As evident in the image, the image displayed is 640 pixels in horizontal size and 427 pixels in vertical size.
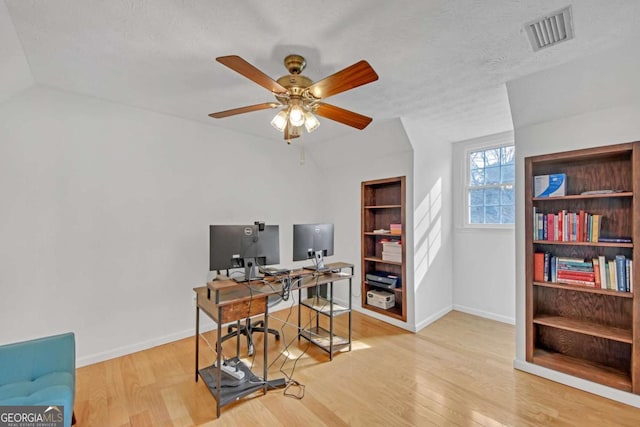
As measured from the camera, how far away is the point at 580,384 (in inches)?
87.3

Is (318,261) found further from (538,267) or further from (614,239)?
(614,239)

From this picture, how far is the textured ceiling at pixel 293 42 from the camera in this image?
1450 mm

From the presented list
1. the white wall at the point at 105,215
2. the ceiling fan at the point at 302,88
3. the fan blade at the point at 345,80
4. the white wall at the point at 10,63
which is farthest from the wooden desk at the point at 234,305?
the white wall at the point at 10,63

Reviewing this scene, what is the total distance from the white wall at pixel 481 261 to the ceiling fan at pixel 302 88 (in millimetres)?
2436

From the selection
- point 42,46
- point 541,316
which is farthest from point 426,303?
point 42,46

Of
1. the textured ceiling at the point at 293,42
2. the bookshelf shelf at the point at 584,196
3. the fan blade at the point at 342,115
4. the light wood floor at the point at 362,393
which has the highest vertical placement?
the textured ceiling at the point at 293,42

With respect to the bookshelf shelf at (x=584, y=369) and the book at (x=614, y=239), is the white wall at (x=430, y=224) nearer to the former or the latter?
the bookshelf shelf at (x=584, y=369)

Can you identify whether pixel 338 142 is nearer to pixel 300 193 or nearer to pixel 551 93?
pixel 300 193

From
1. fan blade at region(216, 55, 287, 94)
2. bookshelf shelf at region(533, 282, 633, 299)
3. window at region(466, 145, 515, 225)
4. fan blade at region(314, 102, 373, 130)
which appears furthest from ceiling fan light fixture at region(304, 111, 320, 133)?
window at region(466, 145, 515, 225)

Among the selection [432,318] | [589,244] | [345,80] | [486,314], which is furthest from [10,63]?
[486,314]

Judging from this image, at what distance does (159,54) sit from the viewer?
1860 mm

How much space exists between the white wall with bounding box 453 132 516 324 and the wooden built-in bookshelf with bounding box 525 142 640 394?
1.00 meters

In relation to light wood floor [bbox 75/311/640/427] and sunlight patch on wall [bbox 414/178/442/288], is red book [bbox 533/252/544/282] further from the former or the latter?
sunlight patch on wall [bbox 414/178/442/288]

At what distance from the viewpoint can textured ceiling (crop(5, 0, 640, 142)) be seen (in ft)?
4.76
